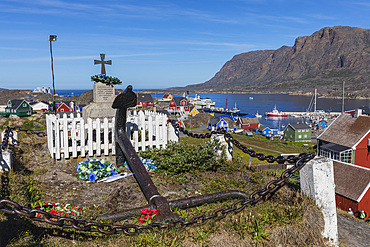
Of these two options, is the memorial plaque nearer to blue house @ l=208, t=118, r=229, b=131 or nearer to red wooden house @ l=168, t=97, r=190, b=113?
blue house @ l=208, t=118, r=229, b=131

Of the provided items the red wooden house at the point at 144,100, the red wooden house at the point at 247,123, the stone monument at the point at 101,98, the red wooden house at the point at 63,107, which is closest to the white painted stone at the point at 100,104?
the stone monument at the point at 101,98

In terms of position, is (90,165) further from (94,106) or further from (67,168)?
(94,106)

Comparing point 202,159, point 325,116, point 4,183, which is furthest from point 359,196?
point 325,116

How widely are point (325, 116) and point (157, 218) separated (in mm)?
108663

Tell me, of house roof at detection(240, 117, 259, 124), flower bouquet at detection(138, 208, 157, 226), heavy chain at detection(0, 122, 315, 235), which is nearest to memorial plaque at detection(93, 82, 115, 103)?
heavy chain at detection(0, 122, 315, 235)

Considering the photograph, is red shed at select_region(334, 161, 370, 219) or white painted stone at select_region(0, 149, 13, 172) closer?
white painted stone at select_region(0, 149, 13, 172)

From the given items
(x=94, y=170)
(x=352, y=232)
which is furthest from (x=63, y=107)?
(x=352, y=232)

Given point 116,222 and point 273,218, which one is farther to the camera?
point 116,222

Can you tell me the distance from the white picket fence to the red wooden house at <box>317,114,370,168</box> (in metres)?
21.3

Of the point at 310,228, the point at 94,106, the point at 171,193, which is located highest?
the point at 94,106

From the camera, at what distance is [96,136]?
809 cm

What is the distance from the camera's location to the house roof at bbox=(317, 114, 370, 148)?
24184 millimetres

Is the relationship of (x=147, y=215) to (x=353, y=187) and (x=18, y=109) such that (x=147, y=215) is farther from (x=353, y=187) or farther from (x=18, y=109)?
(x=18, y=109)

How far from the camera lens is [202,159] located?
7332 mm
